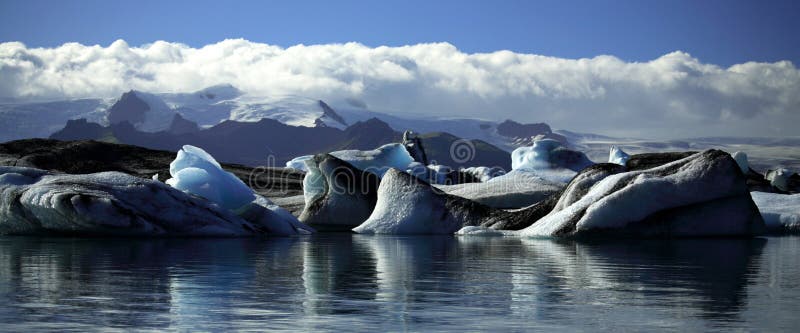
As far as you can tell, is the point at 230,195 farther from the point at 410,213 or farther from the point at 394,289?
the point at 394,289

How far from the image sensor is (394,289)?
886 cm

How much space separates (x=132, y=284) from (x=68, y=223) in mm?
9972

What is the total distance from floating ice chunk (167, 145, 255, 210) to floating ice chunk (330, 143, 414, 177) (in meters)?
15.8

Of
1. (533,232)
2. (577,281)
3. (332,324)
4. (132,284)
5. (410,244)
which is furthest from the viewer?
(533,232)

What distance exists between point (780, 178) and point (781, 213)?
26.3m

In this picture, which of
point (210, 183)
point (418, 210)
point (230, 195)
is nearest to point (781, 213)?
point (418, 210)

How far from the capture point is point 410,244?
1797 centimetres

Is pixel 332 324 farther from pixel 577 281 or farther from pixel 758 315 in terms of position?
Result: pixel 577 281

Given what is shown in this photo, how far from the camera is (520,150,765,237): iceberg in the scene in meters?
19.0

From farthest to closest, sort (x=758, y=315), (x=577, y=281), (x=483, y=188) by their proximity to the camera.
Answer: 1. (x=483, y=188)
2. (x=577, y=281)
3. (x=758, y=315)

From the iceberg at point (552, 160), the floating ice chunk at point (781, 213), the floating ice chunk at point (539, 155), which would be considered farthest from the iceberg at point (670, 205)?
the floating ice chunk at point (539, 155)

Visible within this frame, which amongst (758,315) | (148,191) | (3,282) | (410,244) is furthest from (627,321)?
(148,191)

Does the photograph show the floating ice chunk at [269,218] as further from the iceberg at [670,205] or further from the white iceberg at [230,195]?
the iceberg at [670,205]

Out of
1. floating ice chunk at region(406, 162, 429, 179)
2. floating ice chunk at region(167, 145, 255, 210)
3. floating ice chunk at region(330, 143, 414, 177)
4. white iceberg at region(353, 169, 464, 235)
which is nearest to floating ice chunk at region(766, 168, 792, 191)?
floating ice chunk at region(406, 162, 429, 179)
